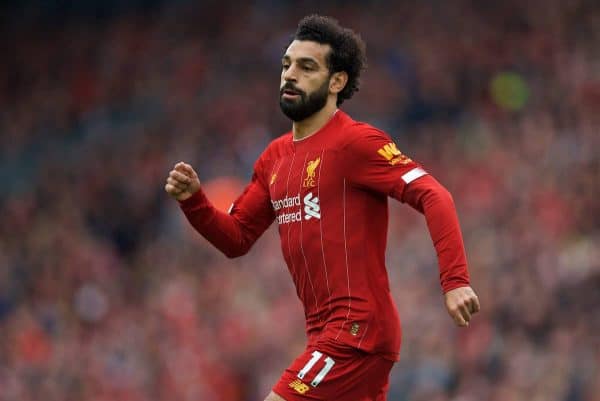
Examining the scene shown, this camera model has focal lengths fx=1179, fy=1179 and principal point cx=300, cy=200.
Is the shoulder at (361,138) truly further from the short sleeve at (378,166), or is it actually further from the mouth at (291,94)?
the mouth at (291,94)

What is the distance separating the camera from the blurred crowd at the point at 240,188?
10398mm

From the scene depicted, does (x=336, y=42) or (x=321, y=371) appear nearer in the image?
(x=321, y=371)

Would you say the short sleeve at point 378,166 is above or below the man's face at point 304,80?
below

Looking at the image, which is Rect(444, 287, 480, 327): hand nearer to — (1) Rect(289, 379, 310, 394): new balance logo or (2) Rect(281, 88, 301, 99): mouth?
(1) Rect(289, 379, 310, 394): new balance logo

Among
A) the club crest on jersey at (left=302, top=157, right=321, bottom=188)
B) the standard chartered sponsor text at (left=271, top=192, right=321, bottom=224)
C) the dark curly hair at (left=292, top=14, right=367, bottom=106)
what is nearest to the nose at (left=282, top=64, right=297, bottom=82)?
the dark curly hair at (left=292, top=14, right=367, bottom=106)

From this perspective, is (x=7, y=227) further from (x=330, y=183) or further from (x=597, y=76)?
(x=330, y=183)

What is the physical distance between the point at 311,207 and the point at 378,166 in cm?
39

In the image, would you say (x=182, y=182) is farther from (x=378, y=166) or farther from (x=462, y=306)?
Answer: (x=462, y=306)

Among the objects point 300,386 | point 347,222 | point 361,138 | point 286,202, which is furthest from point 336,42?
point 300,386

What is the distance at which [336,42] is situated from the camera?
5812mm

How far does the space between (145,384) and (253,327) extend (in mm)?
1282

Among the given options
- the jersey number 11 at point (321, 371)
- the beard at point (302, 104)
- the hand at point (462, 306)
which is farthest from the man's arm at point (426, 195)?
the jersey number 11 at point (321, 371)

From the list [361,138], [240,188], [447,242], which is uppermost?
[361,138]

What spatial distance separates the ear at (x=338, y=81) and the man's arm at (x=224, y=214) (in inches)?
25.9
